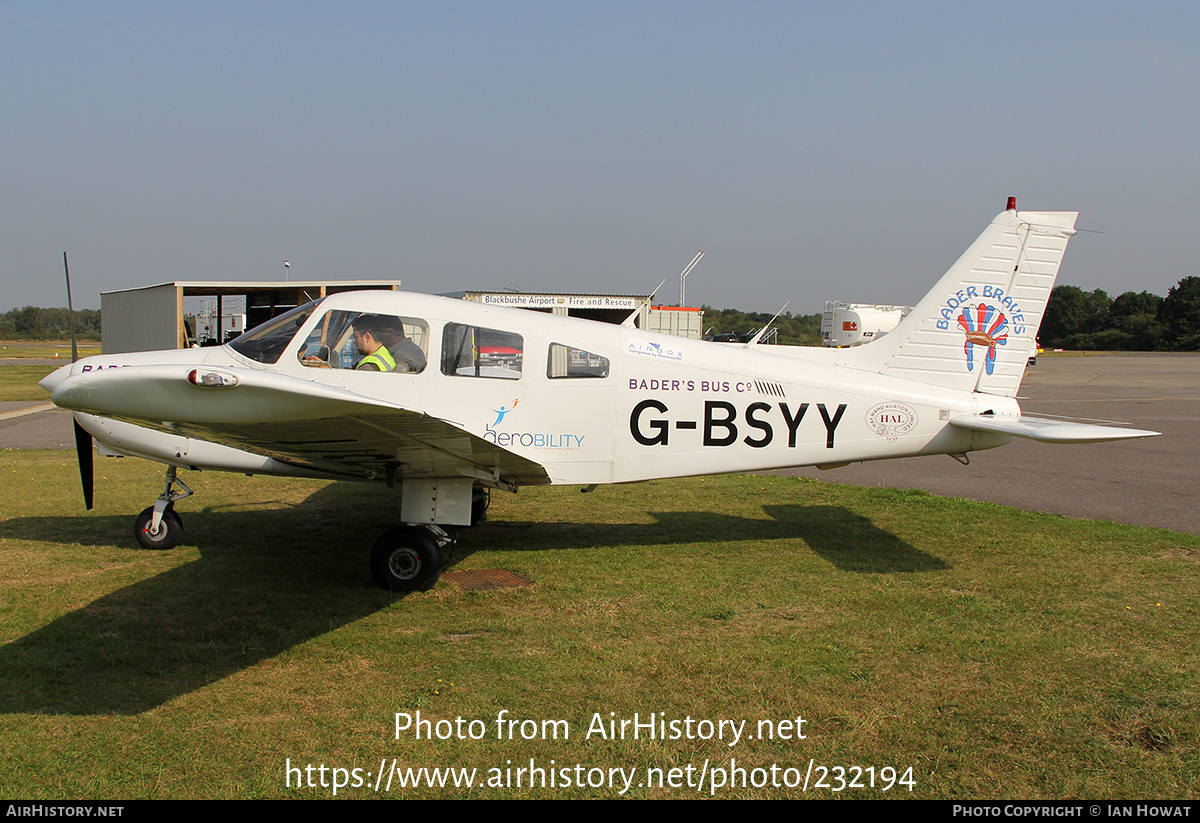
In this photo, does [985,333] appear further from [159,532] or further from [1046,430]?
[159,532]

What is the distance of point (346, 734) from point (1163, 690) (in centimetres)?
441

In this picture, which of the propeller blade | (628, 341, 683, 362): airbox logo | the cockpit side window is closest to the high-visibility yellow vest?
the cockpit side window

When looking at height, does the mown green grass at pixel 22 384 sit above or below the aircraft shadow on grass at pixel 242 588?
below

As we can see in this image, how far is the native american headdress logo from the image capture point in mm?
7219

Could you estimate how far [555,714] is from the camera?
13.4ft

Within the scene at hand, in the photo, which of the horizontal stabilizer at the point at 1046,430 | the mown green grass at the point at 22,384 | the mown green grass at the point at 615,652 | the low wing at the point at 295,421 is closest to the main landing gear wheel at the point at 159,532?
the mown green grass at the point at 615,652

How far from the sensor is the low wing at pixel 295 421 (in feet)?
12.1

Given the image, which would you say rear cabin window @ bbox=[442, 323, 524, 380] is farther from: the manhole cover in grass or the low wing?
the manhole cover in grass

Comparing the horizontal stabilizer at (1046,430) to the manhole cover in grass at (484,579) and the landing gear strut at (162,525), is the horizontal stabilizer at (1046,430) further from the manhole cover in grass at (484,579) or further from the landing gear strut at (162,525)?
the landing gear strut at (162,525)

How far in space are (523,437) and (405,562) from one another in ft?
4.44

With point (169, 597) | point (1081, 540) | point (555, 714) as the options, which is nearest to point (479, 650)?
point (555, 714)

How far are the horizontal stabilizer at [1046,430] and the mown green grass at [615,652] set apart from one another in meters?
1.15

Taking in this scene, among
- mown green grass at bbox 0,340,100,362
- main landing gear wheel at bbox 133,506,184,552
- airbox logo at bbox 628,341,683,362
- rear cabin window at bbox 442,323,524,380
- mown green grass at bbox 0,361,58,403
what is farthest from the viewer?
mown green grass at bbox 0,340,100,362

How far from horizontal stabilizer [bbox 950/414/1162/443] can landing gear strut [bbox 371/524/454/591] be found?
4684 millimetres
